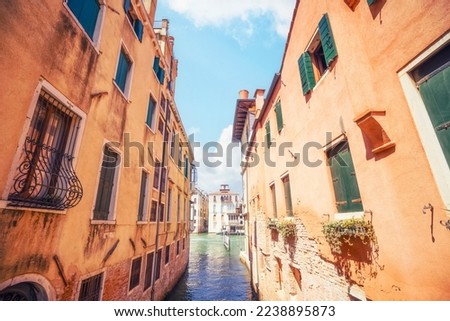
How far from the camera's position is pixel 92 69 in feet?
17.1

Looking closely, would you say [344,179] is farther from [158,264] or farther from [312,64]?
[158,264]

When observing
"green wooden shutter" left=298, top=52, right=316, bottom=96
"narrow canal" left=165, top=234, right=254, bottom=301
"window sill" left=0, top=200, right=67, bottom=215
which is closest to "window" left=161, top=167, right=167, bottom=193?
"narrow canal" left=165, top=234, right=254, bottom=301

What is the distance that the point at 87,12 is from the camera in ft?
17.1

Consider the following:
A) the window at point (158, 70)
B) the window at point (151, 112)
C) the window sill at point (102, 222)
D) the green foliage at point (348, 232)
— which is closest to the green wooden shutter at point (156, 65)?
the window at point (158, 70)

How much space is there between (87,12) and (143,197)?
6.54 metres

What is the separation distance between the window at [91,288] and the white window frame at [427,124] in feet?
22.4

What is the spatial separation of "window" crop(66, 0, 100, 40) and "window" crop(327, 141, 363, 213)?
6831 millimetres

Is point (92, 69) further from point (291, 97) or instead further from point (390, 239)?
point (390, 239)

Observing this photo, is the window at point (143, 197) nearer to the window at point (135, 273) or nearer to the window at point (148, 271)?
the window at point (135, 273)

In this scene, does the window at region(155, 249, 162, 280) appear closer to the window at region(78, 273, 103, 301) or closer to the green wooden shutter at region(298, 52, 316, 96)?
the window at region(78, 273, 103, 301)

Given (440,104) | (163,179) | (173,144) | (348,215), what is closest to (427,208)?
(440,104)

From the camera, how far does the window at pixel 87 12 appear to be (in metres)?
4.80

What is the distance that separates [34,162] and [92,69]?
2.82 metres

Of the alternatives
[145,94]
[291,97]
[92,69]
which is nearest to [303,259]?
[291,97]
